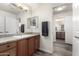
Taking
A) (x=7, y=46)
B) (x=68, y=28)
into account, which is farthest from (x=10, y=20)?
(x=68, y=28)

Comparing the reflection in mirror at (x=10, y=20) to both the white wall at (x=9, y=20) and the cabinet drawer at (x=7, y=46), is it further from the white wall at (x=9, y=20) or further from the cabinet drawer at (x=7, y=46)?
the cabinet drawer at (x=7, y=46)

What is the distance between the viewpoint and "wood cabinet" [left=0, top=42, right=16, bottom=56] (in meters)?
1.28

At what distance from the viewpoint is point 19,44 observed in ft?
5.75

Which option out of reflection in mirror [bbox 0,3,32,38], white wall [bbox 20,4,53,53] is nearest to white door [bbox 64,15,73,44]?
white wall [bbox 20,4,53,53]

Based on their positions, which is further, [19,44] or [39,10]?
[39,10]

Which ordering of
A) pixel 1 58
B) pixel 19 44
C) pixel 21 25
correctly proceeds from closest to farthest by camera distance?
pixel 1 58
pixel 19 44
pixel 21 25

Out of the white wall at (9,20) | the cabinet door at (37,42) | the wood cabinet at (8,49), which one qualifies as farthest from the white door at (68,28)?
the wood cabinet at (8,49)

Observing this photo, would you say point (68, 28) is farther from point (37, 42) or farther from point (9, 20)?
point (9, 20)

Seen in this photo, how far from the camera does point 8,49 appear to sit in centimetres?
142

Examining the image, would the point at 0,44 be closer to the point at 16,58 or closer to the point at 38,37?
the point at 16,58

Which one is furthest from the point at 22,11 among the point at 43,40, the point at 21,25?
the point at 43,40

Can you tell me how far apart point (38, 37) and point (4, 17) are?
146cm

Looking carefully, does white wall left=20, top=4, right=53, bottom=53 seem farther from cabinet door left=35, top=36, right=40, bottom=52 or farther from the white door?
the white door

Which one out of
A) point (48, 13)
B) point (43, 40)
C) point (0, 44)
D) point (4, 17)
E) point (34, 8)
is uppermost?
point (34, 8)
